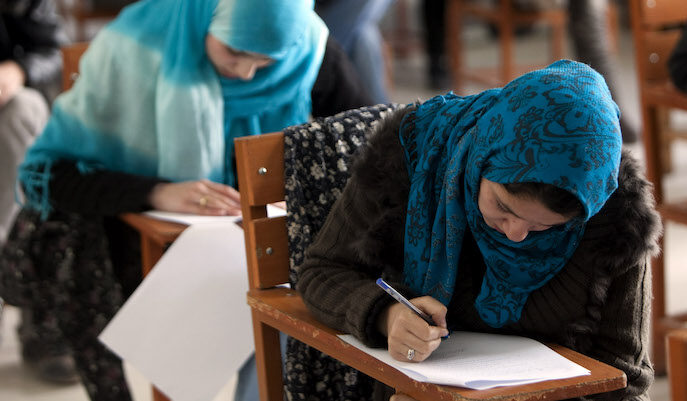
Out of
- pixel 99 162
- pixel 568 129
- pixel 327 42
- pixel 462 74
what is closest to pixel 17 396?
pixel 99 162

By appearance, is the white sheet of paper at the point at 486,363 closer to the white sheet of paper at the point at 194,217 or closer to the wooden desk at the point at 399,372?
the wooden desk at the point at 399,372

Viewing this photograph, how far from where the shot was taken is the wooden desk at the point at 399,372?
1.14m

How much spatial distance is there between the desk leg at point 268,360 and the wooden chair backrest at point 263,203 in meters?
0.07

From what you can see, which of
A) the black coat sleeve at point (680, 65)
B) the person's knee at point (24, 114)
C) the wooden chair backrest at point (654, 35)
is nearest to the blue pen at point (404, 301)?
the black coat sleeve at point (680, 65)

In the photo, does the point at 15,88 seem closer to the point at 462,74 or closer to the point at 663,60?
the point at 663,60

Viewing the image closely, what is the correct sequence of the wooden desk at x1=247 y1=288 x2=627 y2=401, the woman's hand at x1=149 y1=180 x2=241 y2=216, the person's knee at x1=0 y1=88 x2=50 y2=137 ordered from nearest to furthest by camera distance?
the wooden desk at x1=247 y1=288 x2=627 y2=401 → the woman's hand at x1=149 y1=180 x2=241 y2=216 → the person's knee at x1=0 y1=88 x2=50 y2=137

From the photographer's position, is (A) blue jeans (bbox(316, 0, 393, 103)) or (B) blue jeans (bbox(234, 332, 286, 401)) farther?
(A) blue jeans (bbox(316, 0, 393, 103))

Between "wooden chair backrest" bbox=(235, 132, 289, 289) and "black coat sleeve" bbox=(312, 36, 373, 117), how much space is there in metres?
0.76

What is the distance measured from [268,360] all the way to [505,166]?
61 cm

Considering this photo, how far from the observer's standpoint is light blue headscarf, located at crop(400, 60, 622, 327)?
1.17m

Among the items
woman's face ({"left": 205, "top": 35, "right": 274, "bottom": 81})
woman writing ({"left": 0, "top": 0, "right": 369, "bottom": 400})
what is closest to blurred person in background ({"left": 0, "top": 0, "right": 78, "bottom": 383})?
woman writing ({"left": 0, "top": 0, "right": 369, "bottom": 400})

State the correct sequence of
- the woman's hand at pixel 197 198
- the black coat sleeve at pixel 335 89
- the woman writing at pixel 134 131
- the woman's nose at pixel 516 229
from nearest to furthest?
1. the woman's nose at pixel 516 229
2. the woman's hand at pixel 197 198
3. the woman writing at pixel 134 131
4. the black coat sleeve at pixel 335 89

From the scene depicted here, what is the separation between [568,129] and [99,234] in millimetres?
1266

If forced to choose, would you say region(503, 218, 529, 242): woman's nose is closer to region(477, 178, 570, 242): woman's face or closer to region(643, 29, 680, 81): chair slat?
region(477, 178, 570, 242): woman's face
